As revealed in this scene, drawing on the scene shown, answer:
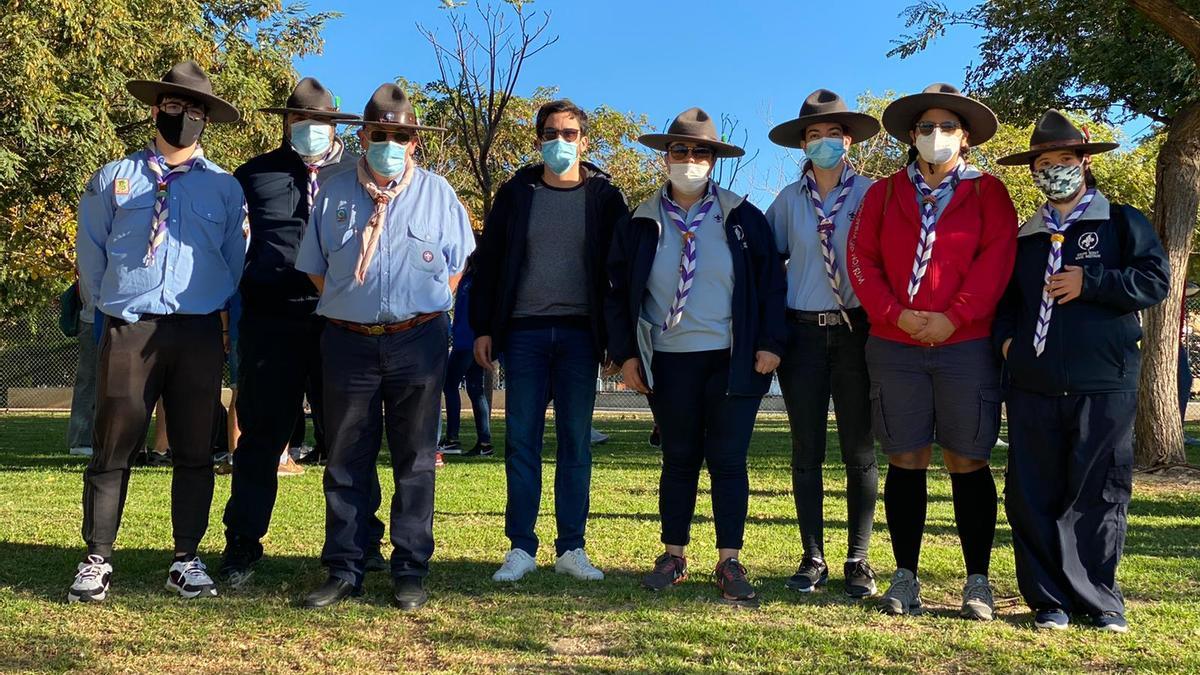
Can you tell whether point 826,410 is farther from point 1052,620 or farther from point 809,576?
point 1052,620

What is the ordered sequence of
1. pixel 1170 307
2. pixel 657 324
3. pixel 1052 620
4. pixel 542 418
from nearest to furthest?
1. pixel 1052 620
2. pixel 657 324
3. pixel 542 418
4. pixel 1170 307

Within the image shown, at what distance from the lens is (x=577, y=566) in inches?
226

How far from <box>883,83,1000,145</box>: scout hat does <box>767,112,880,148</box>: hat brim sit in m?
0.26

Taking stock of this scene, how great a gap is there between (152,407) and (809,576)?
3190mm

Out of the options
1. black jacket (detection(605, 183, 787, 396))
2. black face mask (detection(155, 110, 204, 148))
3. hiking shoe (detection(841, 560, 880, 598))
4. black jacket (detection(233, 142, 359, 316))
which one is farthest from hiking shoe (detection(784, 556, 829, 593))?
black face mask (detection(155, 110, 204, 148))

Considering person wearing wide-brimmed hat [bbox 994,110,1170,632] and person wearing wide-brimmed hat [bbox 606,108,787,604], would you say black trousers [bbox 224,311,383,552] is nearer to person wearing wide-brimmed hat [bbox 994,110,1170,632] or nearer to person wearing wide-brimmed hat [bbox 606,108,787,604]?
person wearing wide-brimmed hat [bbox 606,108,787,604]

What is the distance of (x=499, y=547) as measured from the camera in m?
6.51

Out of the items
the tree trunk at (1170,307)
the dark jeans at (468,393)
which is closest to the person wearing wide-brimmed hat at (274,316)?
the dark jeans at (468,393)

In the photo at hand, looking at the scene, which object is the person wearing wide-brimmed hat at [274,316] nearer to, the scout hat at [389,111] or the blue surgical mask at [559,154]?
the scout hat at [389,111]

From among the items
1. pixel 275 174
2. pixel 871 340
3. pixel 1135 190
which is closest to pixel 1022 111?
pixel 871 340

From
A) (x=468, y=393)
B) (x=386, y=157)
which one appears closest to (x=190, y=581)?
(x=386, y=157)

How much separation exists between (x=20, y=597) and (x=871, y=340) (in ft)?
13.0

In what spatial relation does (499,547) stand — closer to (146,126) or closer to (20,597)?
(20,597)

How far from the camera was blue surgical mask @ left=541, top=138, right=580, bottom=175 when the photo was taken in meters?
5.77
